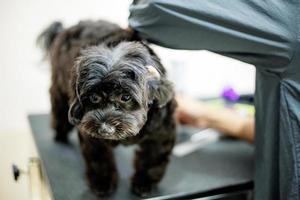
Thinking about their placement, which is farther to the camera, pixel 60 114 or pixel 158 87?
pixel 60 114

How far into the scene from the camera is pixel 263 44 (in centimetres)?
72

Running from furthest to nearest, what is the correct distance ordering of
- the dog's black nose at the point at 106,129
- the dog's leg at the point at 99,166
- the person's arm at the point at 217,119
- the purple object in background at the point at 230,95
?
the purple object in background at the point at 230,95
the person's arm at the point at 217,119
the dog's leg at the point at 99,166
the dog's black nose at the point at 106,129

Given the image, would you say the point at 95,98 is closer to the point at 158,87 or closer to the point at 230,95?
the point at 158,87

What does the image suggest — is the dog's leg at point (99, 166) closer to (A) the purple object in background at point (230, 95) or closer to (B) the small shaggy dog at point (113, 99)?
(B) the small shaggy dog at point (113, 99)

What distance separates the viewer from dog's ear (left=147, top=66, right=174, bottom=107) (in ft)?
2.48

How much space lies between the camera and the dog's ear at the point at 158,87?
2.48 ft

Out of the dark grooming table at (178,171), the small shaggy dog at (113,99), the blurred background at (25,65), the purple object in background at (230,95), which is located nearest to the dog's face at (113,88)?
the small shaggy dog at (113,99)

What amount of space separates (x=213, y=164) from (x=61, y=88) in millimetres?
503

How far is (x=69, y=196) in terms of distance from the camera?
0.88 metres

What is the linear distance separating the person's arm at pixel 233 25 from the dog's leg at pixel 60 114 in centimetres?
40

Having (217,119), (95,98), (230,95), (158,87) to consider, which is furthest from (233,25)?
(230,95)

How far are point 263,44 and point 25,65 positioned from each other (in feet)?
3.20

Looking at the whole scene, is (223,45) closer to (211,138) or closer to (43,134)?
(211,138)

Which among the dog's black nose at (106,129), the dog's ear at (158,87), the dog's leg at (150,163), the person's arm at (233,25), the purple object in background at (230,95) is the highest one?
the person's arm at (233,25)
